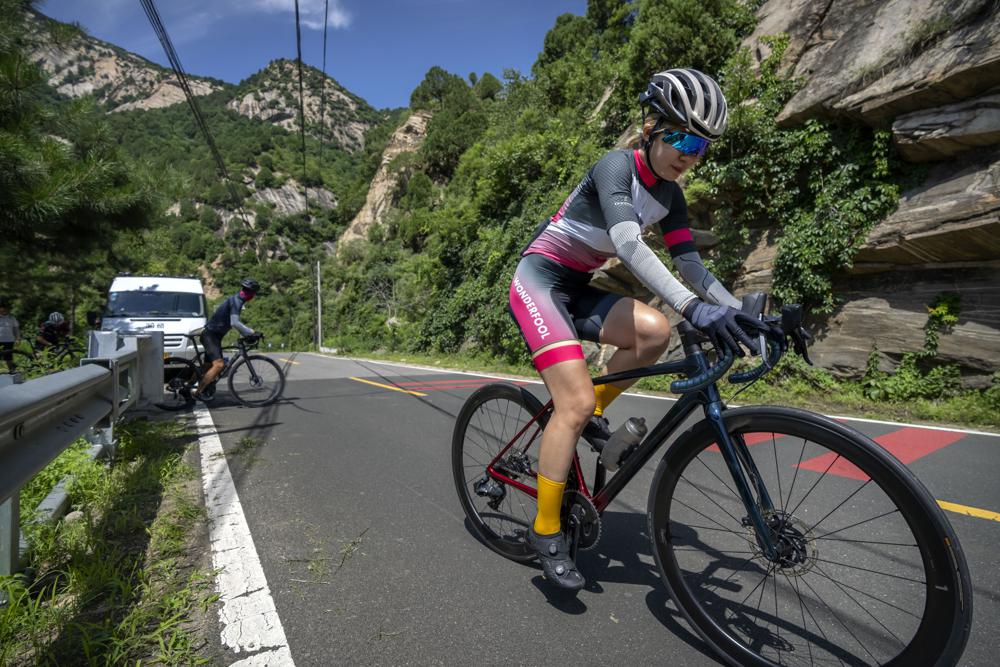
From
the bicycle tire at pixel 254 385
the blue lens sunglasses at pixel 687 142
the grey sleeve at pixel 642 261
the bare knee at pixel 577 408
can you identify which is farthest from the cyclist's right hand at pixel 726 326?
the bicycle tire at pixel 254 385

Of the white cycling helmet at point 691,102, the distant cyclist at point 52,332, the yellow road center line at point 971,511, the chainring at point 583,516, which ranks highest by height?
the white cycling helmet at point 691,102

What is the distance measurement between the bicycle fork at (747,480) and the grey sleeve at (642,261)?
45 centimetres

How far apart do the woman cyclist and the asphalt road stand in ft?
0.84

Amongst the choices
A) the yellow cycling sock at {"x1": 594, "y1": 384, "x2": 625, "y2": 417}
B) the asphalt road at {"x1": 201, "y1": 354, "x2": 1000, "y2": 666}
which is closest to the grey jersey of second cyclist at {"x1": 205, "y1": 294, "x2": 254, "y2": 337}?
the asphalt road at {"x1": 201, "y1": 354, "x2": 1000, "y2": 666}

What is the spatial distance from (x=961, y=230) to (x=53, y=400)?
10.8 metres

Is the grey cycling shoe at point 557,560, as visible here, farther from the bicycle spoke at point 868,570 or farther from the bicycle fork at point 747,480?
the bicycle spoke at point 868,570

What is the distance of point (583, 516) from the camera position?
84.3 inches

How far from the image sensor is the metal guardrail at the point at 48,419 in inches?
65.2

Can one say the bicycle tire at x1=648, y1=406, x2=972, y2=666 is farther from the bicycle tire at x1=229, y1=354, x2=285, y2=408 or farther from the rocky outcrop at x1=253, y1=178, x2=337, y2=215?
the rocky outcrop at x1=253, y1=178, x2=337, y2=215

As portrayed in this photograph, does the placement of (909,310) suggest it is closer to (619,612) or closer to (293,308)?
(619,612)

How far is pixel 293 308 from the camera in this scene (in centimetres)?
6538

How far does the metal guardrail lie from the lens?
166 cm

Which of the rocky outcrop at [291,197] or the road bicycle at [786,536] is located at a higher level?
the rocky outcrop at [291,197]

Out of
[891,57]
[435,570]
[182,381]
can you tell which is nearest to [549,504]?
[435,570]
